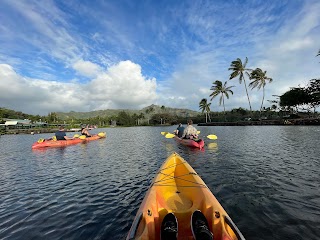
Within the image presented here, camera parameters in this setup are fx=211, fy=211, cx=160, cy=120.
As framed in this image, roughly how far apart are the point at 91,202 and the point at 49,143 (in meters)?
18.8

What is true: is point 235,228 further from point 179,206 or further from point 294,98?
point 294,98

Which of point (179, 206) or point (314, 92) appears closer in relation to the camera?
point (179, 206)

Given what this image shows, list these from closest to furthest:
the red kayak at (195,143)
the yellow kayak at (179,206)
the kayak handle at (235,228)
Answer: the kayak handle at (235,228), the yellow kayak at (179,206), the red kayak at (195,143)

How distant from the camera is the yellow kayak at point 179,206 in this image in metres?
4.40

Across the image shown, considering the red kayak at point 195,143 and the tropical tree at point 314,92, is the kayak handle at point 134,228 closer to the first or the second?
the red kayak at point 195,143

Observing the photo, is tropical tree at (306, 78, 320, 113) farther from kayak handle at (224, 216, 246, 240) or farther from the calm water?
kayak handle at (224, 216, 246, 240)

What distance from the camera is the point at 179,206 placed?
6367mm

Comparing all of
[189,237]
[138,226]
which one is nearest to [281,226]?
[189,237]

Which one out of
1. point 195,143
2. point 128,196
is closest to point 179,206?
point 128,196

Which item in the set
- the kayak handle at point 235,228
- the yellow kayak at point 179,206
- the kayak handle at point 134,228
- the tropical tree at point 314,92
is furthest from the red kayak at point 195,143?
the tropical tree at point 314,92

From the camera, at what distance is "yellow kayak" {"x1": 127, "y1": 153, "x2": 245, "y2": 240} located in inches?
173

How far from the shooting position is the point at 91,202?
8.05 metres

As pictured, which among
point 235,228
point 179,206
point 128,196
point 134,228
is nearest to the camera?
point 235,228

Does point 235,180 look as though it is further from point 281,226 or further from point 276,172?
point 281,226
